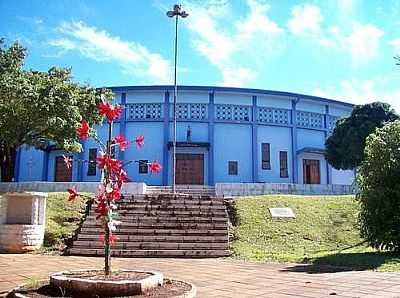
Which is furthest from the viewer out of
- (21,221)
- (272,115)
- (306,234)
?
(272,115)

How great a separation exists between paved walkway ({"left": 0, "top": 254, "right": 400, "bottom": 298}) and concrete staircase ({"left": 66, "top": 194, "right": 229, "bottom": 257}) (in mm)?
949

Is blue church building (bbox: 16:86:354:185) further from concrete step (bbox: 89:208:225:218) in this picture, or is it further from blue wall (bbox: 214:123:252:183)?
concrete step (bbox: 89:208:225:218)

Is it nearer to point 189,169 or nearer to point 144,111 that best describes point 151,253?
A: point 189,169

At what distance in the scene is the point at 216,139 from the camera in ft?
98.6

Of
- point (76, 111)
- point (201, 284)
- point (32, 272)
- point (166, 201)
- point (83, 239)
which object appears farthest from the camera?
point (76, 111)

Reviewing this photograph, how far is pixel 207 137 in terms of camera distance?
2992 cm

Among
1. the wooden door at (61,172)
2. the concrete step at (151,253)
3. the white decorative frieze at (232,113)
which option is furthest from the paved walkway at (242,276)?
the wooden door at (61,172)

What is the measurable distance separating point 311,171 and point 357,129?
7.28m

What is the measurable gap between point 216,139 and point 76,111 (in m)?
12.4

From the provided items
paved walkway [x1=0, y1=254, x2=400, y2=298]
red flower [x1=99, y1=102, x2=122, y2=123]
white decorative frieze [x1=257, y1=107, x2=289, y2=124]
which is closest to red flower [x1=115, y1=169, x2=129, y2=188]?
red flower [x1=99, y1=102, x2=122, y2=123]

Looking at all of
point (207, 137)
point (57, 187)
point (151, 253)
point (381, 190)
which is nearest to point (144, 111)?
point (207, 137)

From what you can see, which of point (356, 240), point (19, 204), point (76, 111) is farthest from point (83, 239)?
point (76, 111)

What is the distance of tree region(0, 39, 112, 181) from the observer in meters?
17.3

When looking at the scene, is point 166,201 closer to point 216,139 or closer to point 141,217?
point 141,217
